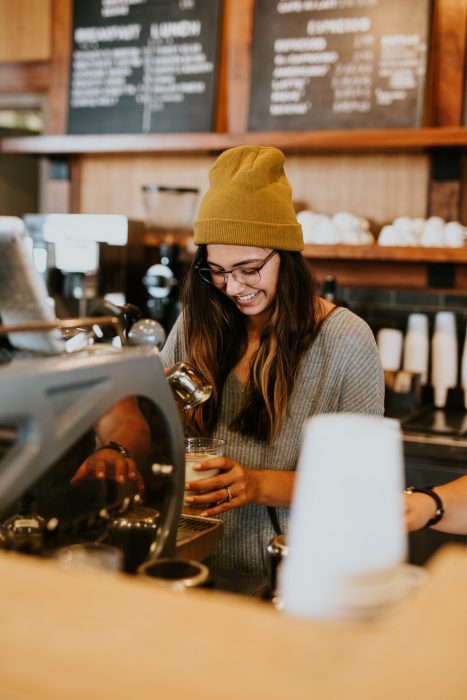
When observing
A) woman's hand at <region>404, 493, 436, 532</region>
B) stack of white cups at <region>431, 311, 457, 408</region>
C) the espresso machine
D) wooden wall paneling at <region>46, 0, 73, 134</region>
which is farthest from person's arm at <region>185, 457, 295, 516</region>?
wooden wall paneling at <region>46, 0, 73, 134</region>

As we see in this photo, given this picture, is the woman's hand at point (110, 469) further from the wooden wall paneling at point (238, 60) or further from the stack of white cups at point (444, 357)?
the wooden wall paneling at point (238, 60)

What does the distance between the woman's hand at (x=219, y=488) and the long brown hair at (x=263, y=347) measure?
309 millimetres

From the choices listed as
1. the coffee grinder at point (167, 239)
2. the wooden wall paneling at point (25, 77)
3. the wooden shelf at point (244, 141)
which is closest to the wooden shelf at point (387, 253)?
the wooden shelf at point (244, 141)

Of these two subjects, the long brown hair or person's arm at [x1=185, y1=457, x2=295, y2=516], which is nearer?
person's arm at [x1=185, y1=457, x2=295, y2=516]

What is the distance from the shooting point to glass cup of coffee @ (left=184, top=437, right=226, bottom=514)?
1484mm

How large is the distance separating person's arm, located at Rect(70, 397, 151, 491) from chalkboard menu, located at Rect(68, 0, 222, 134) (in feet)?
8.77

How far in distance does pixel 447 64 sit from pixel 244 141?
87cm

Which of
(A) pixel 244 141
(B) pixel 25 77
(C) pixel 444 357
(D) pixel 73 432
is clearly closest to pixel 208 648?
(D) pixel 73 432

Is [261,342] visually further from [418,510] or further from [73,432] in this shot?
[73,432]

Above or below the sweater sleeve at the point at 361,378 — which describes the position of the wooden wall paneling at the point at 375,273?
above

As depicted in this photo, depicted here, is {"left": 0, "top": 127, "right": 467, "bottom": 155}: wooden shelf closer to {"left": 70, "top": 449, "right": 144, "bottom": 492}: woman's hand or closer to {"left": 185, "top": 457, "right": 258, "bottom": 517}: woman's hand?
{"left": 185, "top": 457, "right": 258, "bottom": 517}: woman's hand

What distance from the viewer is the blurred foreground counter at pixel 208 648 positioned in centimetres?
59

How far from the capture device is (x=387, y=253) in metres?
3.20

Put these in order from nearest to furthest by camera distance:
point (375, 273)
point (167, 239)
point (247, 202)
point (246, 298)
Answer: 1. point (247, 202)
2. point (246, 298)
3. point (375, 273)
4. point (167, 239)
